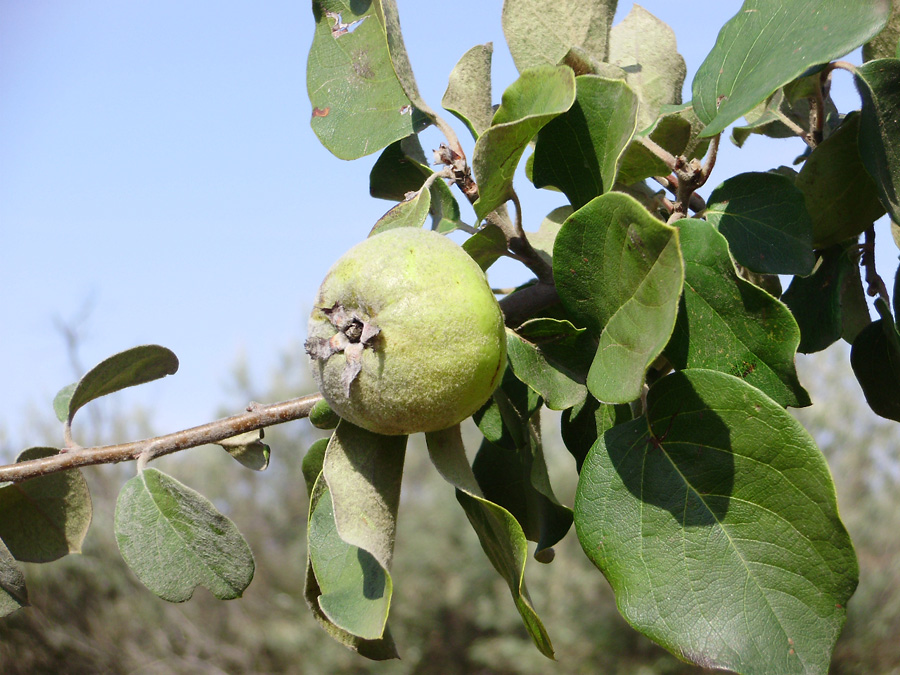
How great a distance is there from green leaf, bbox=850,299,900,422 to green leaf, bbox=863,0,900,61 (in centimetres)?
34

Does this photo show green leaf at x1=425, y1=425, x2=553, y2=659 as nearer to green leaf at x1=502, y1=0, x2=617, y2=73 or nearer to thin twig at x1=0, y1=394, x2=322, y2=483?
thin twig at x1=0, y1=394, x2=322, y2=483

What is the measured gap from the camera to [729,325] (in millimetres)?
647

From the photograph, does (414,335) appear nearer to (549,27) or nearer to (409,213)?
(409,213)

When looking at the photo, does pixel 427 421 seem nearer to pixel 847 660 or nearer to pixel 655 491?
pixel 655 491

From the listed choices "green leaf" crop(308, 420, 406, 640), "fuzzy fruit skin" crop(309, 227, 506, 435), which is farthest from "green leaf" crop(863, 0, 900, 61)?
"green leaf" crop(308, 420, 406, 640)

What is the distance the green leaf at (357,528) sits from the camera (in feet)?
2.10

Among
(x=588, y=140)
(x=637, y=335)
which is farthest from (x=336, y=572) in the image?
(x=588, y=140)

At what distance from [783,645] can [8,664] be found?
34.2 ft

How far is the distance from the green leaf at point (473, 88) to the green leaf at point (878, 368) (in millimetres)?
561

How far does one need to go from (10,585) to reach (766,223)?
1123 mm

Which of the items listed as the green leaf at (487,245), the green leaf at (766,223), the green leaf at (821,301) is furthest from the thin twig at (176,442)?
the green leaf at (821,301)

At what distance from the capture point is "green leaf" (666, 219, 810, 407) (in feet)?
2.04

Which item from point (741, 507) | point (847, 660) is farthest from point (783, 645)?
point (847, 660)

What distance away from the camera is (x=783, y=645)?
59 cm
